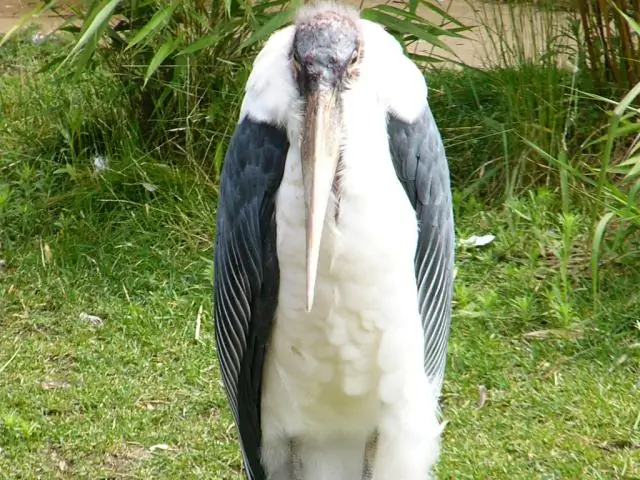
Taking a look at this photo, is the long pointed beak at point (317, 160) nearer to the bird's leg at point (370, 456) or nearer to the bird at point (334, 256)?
the bird at point (334, 256)

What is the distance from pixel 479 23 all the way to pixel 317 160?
317 cm

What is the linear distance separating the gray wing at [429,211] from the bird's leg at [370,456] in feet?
0.72

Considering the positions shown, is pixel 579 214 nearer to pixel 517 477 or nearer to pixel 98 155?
pixel 517 477

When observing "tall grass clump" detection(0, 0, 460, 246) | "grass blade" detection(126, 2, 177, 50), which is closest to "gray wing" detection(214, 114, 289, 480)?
"grass blade" detection(126, 2, 177, 50)

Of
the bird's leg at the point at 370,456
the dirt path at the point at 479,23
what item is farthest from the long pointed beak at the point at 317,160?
the dirt path at the point at 479,23

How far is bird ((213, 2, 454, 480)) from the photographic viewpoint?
88.5 inches

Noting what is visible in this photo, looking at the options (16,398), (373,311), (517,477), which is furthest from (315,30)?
(16,398)

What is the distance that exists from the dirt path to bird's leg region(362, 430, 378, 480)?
93.6 inches

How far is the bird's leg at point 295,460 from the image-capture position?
9.01ft

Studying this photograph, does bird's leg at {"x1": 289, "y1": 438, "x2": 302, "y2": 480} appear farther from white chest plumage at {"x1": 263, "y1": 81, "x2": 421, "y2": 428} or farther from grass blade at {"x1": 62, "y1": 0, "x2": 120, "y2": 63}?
grass blade at {"x1": 62, "y1": 0, "x2": 120, "y2": 63}

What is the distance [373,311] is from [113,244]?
2312 mm

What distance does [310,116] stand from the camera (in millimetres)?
2197

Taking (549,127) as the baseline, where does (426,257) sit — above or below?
above

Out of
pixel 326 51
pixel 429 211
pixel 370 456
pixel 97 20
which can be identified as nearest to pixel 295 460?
pixel 370 456
